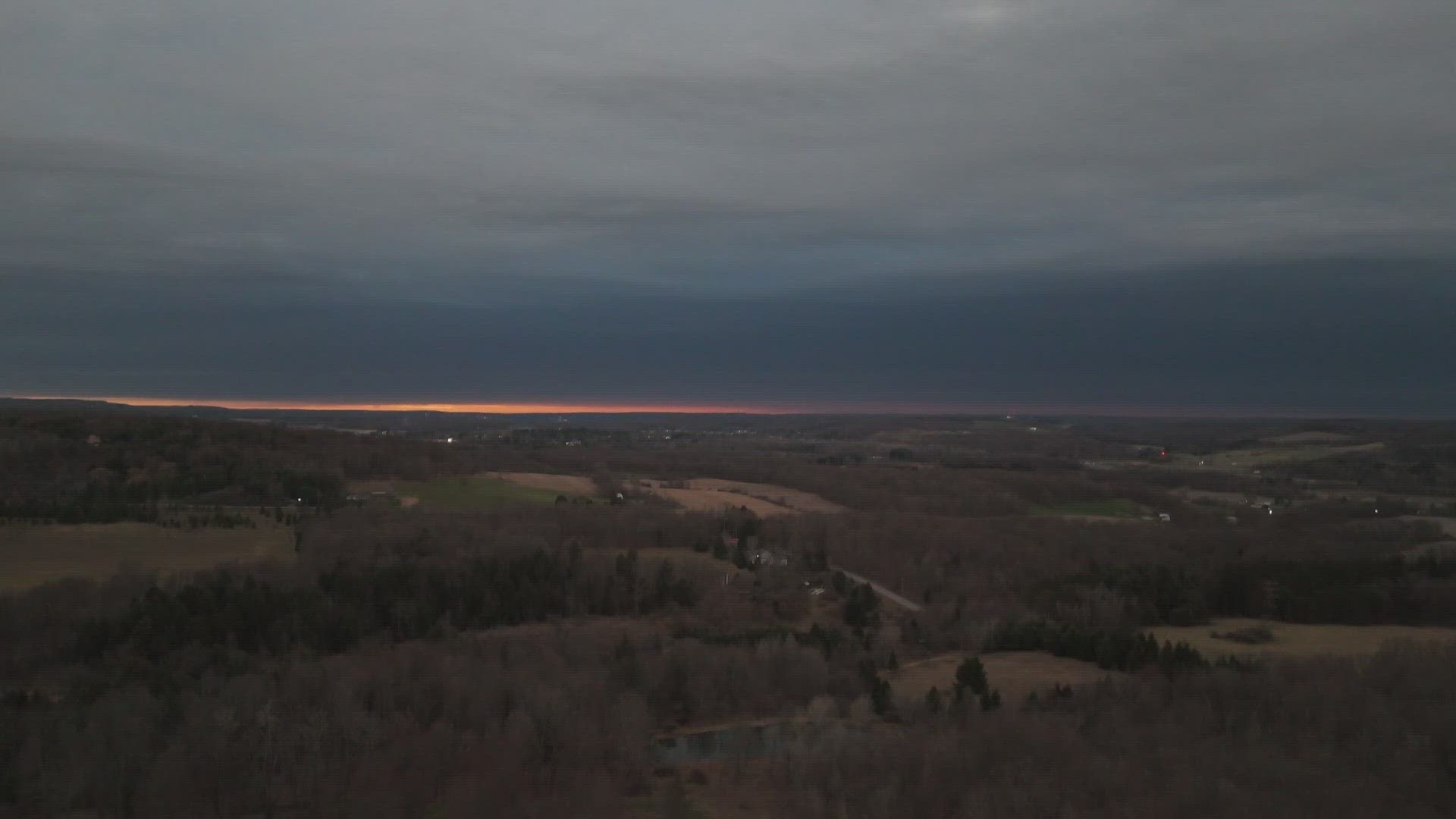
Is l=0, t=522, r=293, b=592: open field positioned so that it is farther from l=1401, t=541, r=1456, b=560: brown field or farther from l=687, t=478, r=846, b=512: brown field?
l=1401, t=541, r=1456, b=560: brown field

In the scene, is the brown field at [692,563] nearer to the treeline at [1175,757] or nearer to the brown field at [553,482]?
the brown field at [553,482]

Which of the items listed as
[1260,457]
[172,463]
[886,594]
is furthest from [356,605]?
[1260,457]

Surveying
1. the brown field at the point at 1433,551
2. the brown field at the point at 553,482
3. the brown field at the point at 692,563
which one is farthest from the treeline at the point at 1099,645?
the brown field at the point at 553,482

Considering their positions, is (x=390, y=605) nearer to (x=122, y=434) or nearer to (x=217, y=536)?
(x=217, y=536)

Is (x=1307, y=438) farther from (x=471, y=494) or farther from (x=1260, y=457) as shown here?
(x=471, y=494)

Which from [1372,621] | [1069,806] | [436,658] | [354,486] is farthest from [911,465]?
[1069,806]

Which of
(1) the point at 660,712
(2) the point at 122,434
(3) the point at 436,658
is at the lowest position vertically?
(1) the point at 660,712
